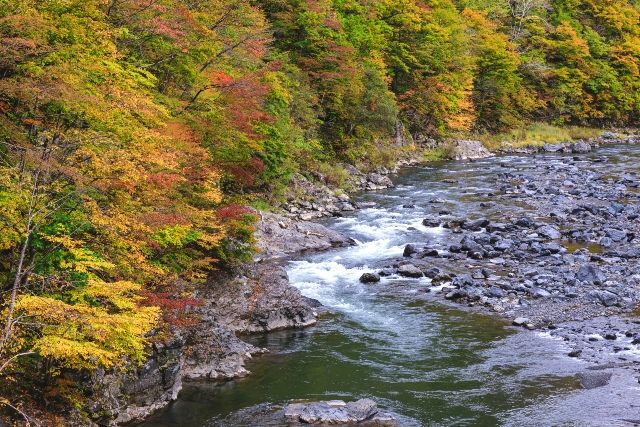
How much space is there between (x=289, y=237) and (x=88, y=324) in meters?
13.6

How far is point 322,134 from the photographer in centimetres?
3706

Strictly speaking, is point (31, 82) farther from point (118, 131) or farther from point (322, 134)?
point (322, 134)

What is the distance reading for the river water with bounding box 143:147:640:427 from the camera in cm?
1091

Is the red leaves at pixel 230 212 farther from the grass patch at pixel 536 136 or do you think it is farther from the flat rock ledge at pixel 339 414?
the grass patch at pixel 536 136

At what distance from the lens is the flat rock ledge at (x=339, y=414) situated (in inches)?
415

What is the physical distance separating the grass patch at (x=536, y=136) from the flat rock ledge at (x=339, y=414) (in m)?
43.4

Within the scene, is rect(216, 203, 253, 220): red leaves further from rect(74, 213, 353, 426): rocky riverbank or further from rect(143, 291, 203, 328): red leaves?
rect(143, 291, 203, 328): red leaves

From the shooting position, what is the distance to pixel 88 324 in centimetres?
876

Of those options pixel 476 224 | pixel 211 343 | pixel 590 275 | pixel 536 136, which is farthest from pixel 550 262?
pixel 536 136

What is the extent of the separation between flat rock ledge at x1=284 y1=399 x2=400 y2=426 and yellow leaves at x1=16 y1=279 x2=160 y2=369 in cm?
312

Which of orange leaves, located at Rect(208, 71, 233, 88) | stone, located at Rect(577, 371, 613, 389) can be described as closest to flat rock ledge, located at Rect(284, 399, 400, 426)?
stone, located at Rect(577, 371, 613, 389)

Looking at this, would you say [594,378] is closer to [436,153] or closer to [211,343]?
[211,343]

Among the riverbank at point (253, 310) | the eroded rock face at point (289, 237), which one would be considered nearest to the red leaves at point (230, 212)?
the riverbank at point (253, 310)

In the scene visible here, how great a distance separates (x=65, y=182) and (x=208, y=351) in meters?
4.95
